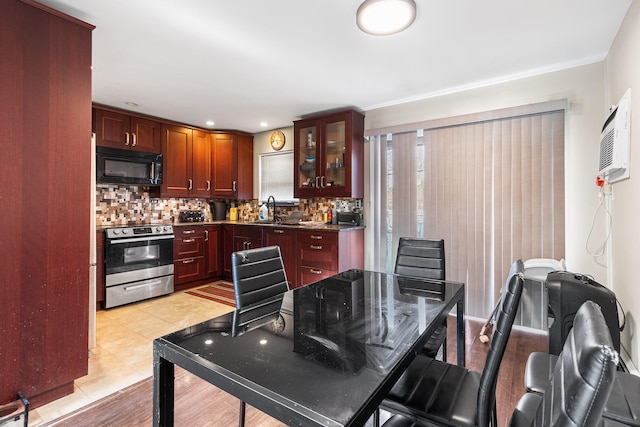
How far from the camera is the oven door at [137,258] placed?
11.5 ft

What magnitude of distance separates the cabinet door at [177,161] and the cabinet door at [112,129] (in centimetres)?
47

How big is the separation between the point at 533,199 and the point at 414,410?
2.49 meters

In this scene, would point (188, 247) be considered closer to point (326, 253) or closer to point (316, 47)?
point (326, 253)

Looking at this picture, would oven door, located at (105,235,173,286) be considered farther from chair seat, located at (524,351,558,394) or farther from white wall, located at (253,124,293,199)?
chair seat, located at (524,351,558,394)

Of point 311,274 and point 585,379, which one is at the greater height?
point 585,379

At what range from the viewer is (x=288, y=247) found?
4039mm

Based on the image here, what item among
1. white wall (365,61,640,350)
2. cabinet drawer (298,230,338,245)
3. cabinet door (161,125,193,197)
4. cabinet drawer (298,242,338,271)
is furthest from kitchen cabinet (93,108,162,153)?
white wall (365,61,640,350)

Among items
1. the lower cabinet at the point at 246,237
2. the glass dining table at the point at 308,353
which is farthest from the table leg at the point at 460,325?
the lower cabinet at the point at 246,237

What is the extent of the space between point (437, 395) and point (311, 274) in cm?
269

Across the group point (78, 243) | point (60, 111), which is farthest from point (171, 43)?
point (78, 243)

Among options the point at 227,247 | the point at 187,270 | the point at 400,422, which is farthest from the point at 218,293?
the point at 400,422

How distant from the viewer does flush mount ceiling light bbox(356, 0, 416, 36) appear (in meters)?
1.83

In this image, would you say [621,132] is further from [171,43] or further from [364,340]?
[171,43]

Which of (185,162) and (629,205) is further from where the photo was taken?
(185,162)
